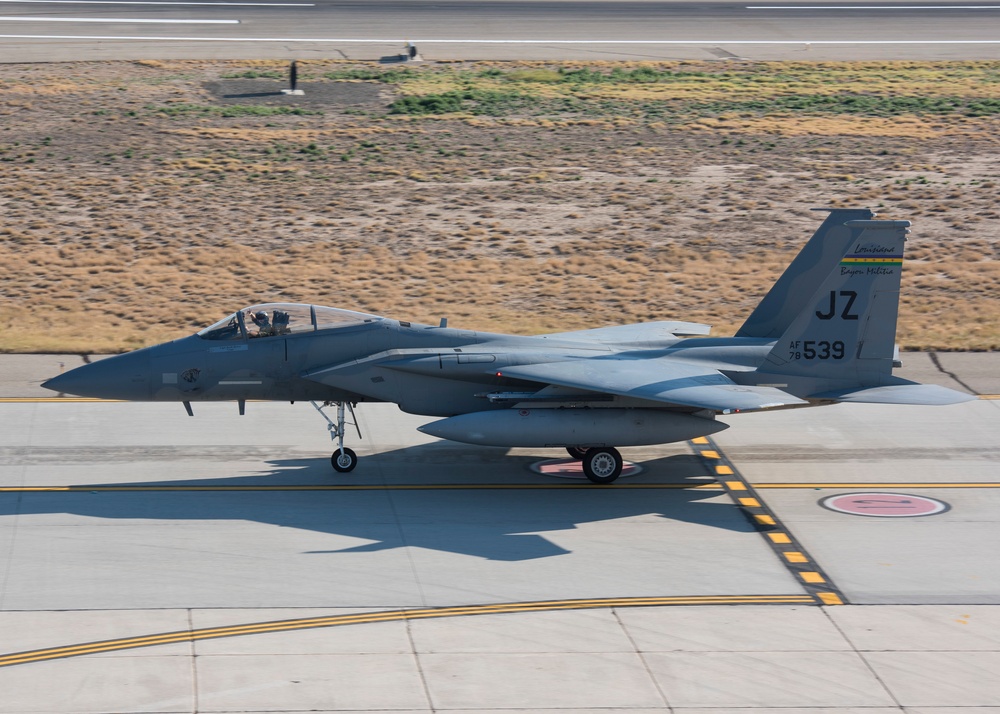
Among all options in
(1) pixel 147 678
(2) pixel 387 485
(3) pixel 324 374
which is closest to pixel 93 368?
(3) pixel 324 374

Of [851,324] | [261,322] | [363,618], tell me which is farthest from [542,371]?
[363,618]

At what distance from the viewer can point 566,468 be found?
18672mm

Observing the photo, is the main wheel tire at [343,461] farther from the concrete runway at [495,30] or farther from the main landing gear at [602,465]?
the concrete runway at [495,30]

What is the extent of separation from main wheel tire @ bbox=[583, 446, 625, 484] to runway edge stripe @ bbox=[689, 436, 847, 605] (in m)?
1.66

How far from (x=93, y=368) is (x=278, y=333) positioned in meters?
2.66

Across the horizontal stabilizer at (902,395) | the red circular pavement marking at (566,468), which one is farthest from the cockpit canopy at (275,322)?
the horizontal stabilizer at (902,395)

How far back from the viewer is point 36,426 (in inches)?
793

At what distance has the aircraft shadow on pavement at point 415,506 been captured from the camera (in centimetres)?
1574

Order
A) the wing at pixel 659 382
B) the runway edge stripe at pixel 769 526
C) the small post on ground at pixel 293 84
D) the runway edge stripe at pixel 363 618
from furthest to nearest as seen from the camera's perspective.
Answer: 1. the small post on ground at pixel 293 84
2. the wing at pixel 659 382
3. the runway edge stripe at pixel 769 526
4. the runway edge stripe at pixel 363 618

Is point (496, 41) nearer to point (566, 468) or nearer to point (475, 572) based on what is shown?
point (566, 468)

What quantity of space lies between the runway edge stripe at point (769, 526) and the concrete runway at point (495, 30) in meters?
31.1

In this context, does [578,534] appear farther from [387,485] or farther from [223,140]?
[223,140]

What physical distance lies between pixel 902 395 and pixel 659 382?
3688mm

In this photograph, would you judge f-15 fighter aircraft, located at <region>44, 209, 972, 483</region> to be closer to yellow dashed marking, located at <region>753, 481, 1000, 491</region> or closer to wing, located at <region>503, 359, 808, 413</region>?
wing, located at <region>503, 359, 808, 413</region>
